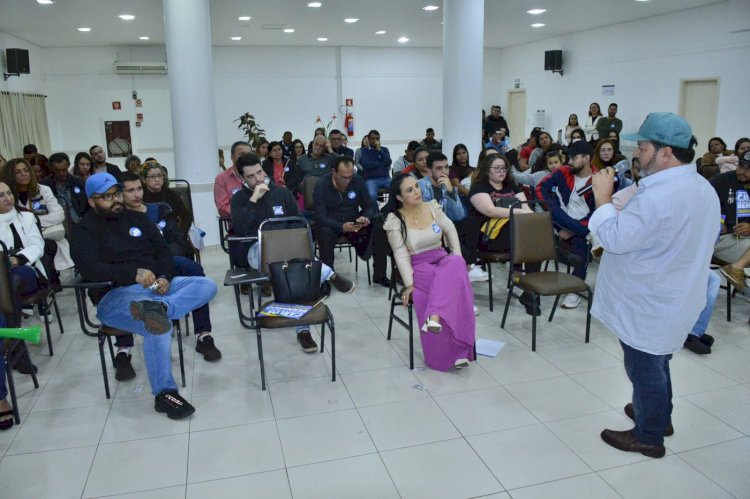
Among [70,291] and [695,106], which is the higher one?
[695,106]

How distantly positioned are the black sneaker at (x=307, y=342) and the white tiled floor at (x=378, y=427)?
0.05 metres

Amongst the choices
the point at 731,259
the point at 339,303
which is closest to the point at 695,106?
the point at 731,259

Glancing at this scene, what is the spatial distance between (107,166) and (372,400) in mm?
5337

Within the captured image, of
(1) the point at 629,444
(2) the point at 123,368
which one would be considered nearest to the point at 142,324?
(2) the point at 123,368

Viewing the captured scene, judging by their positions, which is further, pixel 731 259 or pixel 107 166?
pixel 107 166

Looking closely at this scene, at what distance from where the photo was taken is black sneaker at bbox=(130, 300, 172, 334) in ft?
9.68

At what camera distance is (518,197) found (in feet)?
16.0

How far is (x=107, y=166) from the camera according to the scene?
702 cm

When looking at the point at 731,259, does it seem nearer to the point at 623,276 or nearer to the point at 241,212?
the point at 623,276

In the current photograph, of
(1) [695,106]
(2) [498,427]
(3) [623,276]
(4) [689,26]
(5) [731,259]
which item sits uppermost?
(4) [689,26]

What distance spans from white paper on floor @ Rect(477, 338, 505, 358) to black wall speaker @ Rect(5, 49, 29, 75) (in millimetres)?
9620

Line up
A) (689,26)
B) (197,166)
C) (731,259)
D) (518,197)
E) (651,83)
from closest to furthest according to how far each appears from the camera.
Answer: (731,259) < (518,197) < (197,166) < (689,26) < (651,83)

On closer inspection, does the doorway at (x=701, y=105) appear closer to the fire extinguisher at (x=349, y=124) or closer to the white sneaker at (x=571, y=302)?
the white sneaker at (x=571, y=302)

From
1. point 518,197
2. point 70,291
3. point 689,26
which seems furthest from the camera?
point 689,26
